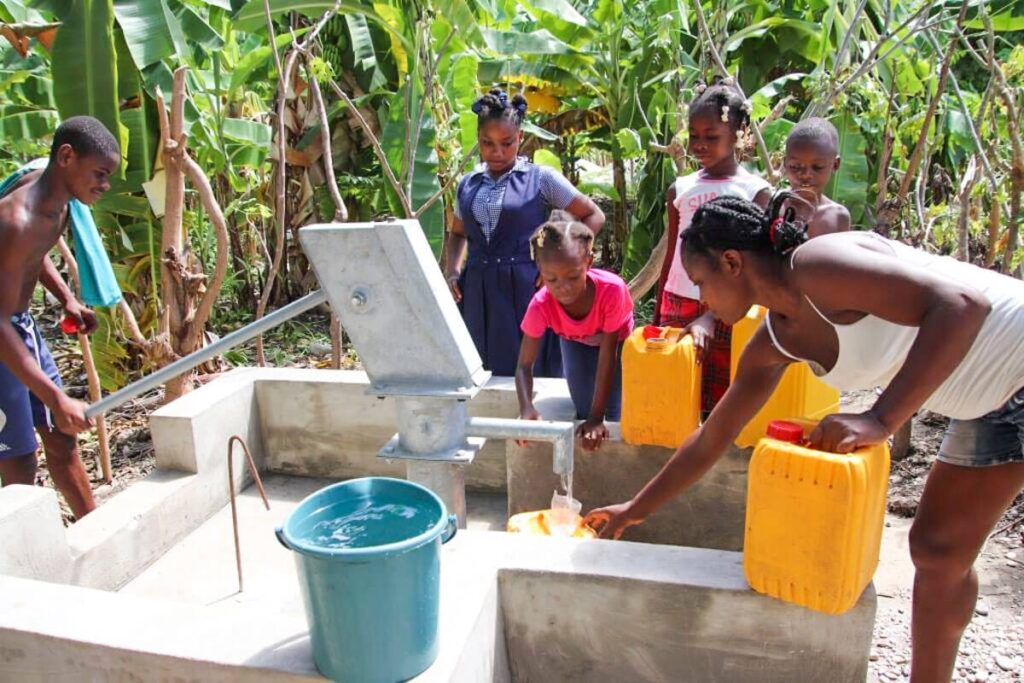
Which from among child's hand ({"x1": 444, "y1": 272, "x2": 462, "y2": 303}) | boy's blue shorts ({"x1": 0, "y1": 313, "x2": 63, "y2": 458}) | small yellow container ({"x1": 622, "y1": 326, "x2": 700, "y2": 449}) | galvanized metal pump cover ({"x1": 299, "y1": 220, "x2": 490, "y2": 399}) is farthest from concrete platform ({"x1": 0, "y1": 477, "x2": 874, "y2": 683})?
child's hand ({"x1": 444, "y1": 272, "x2": 462, "y2": 303})

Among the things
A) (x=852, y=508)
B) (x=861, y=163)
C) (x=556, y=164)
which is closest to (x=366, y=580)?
(x=852, y=508)

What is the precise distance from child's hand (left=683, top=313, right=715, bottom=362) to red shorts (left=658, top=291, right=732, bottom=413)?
0.04 metres

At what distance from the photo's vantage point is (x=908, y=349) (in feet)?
5.92

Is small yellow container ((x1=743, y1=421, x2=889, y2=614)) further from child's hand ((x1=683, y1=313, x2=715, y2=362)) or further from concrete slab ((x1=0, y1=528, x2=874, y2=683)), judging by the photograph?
child's hand ((x1=683, y1=313, x2=715, y2=362))

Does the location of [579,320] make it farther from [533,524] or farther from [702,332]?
[533,524]

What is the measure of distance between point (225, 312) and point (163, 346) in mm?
3012

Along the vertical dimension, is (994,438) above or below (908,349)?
below

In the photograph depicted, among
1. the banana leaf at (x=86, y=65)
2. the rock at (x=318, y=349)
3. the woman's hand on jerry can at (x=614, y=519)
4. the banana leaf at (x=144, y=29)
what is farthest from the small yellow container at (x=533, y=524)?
the rock at (x=318, y=349)

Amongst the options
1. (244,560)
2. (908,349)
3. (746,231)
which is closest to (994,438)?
(908,349)

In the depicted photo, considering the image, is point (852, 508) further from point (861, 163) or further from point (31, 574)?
point (861, 163)

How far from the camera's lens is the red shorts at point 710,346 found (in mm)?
2867

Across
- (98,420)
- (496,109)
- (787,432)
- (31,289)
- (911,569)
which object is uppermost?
(496,109)

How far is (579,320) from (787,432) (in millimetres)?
1158

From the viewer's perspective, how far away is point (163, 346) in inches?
164
